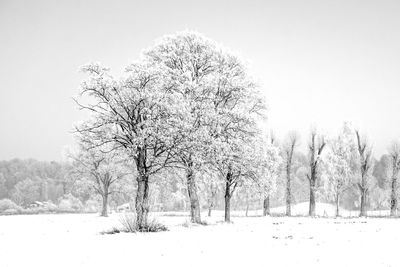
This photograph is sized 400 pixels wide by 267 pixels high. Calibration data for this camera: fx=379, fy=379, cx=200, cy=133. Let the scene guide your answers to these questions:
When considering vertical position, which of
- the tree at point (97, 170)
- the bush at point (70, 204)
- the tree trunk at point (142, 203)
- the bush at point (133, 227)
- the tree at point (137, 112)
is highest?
the tree at point (137, 112)

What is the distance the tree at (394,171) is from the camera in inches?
2094

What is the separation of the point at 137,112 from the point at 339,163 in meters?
37.2

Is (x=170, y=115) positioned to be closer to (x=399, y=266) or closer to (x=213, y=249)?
(x=213, y=249)

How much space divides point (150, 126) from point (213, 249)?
37.4 ft

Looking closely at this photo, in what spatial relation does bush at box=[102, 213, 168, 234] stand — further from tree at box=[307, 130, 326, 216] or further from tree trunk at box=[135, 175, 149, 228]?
tree at box=[307, 130, 326, 216]

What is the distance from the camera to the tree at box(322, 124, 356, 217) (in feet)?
180

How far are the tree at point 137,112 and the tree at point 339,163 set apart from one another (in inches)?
1336

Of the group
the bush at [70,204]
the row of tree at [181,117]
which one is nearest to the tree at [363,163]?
the row of tree at [181,117]

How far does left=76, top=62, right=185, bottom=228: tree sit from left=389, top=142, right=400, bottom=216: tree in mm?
38542

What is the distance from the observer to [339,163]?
5556 centimetres

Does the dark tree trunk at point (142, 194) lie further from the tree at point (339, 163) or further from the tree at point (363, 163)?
the tree at point (363, 163)

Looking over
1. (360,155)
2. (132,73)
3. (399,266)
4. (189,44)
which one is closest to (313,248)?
(399,266)

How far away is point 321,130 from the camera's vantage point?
5853 cm

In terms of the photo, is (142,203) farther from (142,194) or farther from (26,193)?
(26,193)
